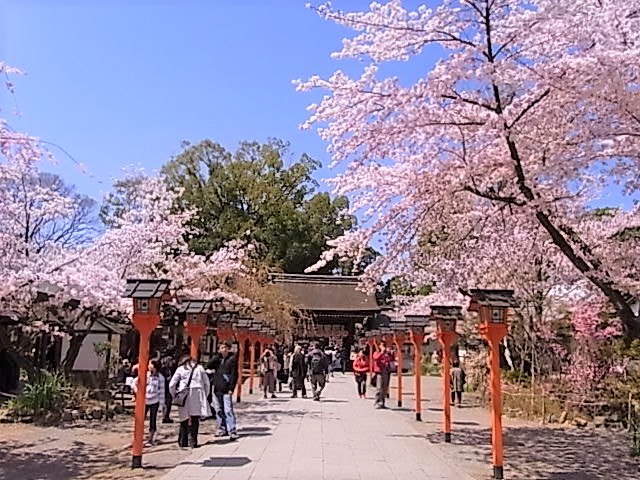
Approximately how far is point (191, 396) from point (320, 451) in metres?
2.14

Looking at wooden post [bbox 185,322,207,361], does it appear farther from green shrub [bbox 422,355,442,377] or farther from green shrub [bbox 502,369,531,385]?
green shrub [bbox 422,355,442,377]

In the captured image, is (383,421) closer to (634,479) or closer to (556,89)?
(634,479)

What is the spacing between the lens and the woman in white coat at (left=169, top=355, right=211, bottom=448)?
1074 centimetres

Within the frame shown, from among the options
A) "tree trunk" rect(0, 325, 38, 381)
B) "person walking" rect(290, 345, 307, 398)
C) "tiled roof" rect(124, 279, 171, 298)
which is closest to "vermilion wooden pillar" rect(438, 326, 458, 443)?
"tiled roof" rect(124, 279, 171, 298)

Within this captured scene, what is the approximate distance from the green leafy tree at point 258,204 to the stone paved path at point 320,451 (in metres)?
27.9

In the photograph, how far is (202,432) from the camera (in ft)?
42.9

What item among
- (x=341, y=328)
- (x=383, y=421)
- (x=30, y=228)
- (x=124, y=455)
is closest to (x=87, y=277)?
(x=30, y=228)

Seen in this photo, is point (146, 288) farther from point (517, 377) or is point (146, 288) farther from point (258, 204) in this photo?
point (258, 204)

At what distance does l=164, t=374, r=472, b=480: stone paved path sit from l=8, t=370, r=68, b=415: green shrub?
130 inches

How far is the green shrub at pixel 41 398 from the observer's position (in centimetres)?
1428

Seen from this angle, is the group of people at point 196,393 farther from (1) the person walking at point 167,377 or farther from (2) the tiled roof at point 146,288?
(1) the person walking at point 167,377

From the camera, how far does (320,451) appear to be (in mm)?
10766

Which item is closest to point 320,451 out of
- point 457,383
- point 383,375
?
point 383,375

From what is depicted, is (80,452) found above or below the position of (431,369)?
below
